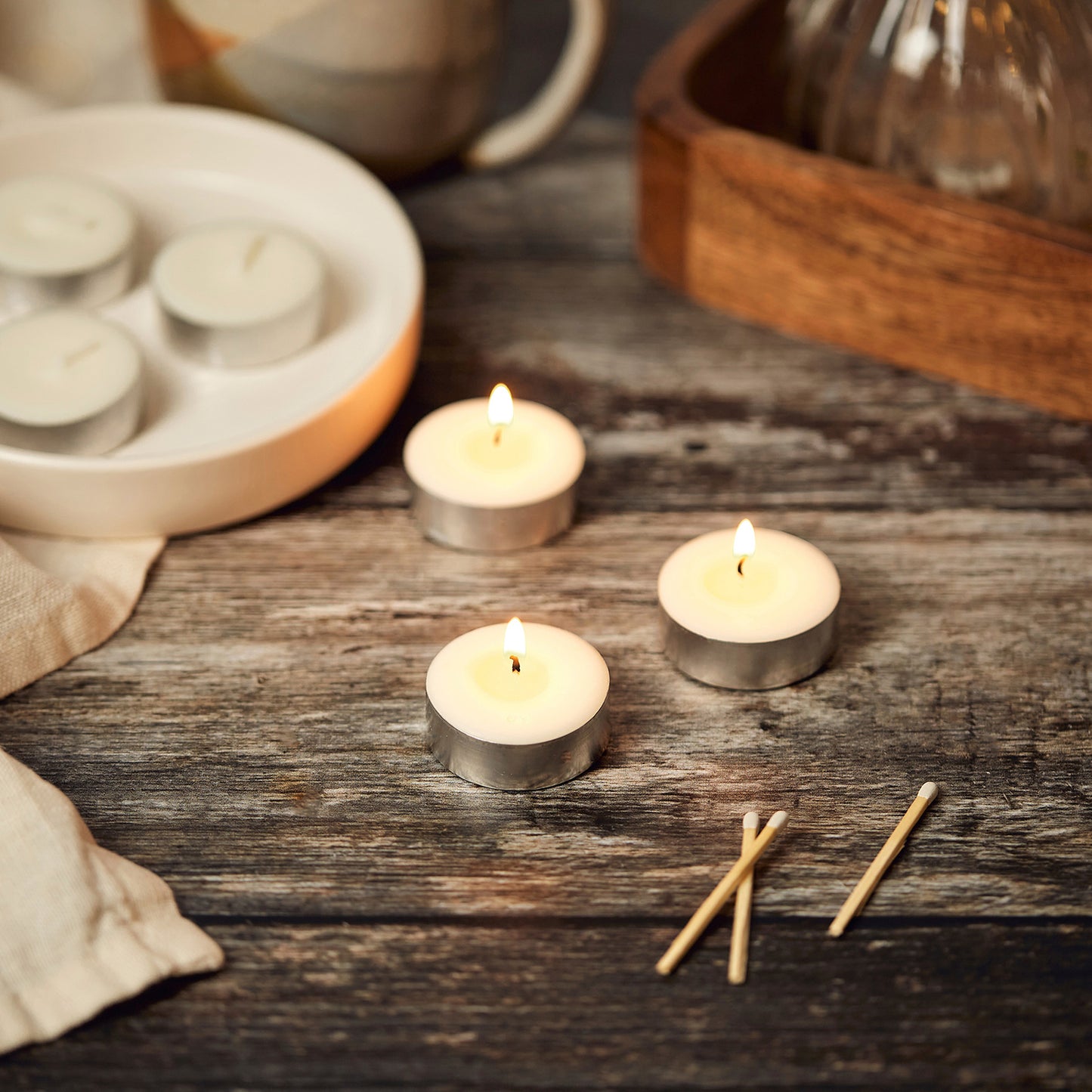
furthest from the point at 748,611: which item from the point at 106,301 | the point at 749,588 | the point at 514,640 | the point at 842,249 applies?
the point at 106,301

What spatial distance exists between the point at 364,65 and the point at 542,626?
441 mm

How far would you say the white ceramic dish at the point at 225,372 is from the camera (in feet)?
2.10

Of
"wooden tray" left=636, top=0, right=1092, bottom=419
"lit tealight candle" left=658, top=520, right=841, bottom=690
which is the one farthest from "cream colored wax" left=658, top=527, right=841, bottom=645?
"wooden tray" left=636, top=0, right=1092, bottom=419

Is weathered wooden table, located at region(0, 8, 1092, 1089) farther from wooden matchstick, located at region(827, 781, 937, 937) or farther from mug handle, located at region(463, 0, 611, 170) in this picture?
mug handle, located at region(463, 0, 611, 170)

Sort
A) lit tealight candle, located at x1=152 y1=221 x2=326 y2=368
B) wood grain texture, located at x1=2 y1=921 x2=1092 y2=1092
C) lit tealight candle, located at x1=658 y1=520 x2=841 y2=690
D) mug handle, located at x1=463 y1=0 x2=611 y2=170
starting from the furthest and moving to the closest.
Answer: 1. mug handle, located at x1=463 y1=0 x2=611 y2=170
2. lit tealight candle, located at x1=152 y1=221 x2=326 y2=368
3. lit tealight candle, located at x1=658 y1=520 x2=841 y2=690
4. wood grain texture, located at x1=2 y1=921 x2=1092 y2=1092

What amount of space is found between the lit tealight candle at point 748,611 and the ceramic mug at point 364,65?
1.37 ft

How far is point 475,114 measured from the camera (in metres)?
0.93

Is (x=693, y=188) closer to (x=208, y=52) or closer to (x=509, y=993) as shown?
(x=208, y=52)

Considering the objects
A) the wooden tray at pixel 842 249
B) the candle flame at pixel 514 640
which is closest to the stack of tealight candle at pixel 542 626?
the candle flame at pixel 514 640

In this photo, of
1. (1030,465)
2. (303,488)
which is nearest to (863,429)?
(1030,465)

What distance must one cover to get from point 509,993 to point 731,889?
10cm

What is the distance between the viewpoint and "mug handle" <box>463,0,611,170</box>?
885 mm

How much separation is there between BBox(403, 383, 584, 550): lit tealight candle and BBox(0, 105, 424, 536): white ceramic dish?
0.14ft

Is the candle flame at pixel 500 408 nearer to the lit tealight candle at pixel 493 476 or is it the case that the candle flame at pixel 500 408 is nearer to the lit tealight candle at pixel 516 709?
the lit tealight candle at pixel 493 476
